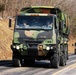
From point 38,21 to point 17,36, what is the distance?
1.56m

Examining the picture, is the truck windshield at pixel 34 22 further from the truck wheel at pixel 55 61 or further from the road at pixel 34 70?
the road at pixel 34 70

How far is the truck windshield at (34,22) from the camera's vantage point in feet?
68.7

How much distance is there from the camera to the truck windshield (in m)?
20.9

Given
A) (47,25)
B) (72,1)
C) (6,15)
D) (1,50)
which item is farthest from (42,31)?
(72,1)

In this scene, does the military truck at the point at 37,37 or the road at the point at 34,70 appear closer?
the road at the point at 34,70

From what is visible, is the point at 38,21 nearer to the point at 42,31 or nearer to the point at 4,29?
the point at 42,31

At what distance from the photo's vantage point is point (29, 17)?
21250 millimetres

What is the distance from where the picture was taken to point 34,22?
69.3 feet

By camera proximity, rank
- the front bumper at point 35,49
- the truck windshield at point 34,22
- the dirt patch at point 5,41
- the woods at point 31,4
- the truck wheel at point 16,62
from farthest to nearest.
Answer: the woods at point 31,4 → the dirt patch at point 5,41 → the truck wheel at point 16,62 → the truck windshield at point 34,22 → the front bumper at point 35,49

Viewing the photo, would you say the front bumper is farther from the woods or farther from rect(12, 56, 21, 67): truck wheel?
the woods

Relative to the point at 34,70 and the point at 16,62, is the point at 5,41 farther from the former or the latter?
the point at 34,70

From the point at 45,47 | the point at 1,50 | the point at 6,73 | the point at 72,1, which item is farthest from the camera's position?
the point at 72,1

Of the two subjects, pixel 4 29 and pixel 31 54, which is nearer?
pixel 31 54

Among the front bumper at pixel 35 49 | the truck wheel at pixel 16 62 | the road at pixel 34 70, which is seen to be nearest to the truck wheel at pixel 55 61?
the road at pixel 34 70
